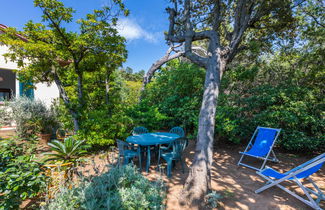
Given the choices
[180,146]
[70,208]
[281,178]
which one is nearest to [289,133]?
[281,178]

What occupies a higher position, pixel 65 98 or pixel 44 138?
pixel 65 98

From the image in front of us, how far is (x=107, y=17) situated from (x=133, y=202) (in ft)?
16.2

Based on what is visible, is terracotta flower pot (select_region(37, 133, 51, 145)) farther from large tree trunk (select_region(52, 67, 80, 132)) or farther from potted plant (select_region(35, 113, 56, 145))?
large tree trunk (select_region(52, 67, 80, 132))

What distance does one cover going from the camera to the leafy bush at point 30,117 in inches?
256

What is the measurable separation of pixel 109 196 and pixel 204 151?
1954 mm

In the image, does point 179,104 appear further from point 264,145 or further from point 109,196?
point 109,196

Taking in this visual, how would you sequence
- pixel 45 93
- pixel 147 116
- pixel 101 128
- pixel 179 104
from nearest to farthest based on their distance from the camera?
pixel 101 128
pixel 147 116
pixel 179 104
pixel 45 93

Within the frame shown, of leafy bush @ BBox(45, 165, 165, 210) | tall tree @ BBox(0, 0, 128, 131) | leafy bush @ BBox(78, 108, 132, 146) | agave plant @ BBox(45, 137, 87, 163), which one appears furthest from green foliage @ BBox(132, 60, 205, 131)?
leafy bush @ BBox(45, 165, 165, 210)

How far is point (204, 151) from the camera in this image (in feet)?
10.3

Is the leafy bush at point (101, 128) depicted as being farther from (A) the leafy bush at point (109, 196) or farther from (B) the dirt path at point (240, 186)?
(A) the leafy bush at point (109, 196)

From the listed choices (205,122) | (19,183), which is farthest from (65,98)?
(205,122)

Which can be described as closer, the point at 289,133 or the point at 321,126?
the point at 321,126

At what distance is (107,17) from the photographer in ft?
15.2

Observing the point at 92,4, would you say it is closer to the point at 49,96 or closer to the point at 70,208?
the point at 70,208
